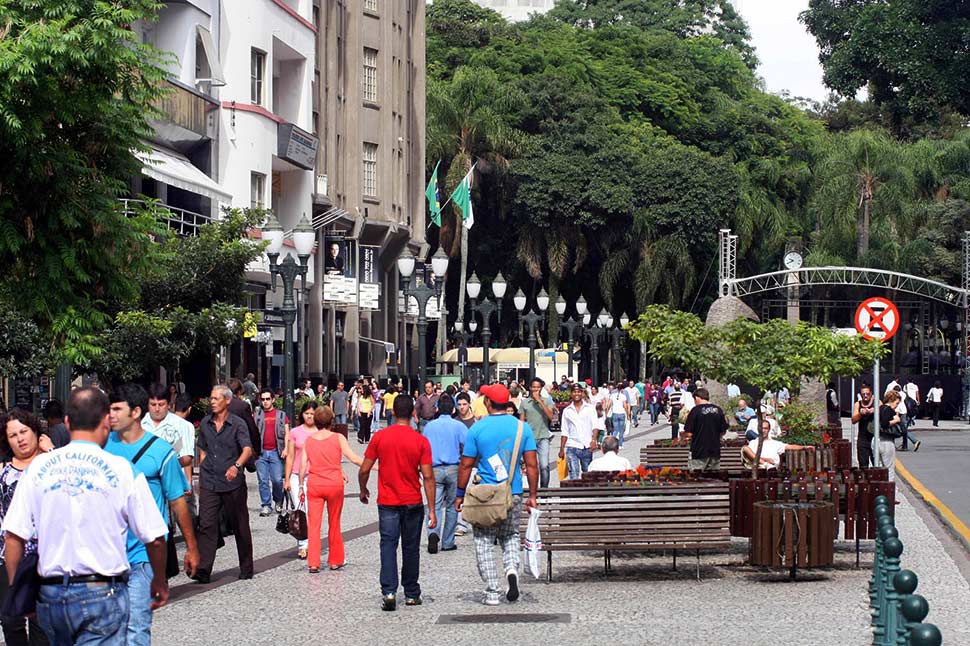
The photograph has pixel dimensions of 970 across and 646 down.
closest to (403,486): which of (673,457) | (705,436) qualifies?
(705,436)

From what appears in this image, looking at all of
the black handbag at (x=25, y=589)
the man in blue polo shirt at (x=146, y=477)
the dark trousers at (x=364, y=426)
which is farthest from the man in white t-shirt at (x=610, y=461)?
the dark trousers at (x=364, y=426)

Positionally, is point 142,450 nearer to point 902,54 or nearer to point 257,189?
point 257,189

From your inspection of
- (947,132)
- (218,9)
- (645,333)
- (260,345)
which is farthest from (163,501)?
(947,132)

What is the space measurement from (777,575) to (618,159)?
196 ft

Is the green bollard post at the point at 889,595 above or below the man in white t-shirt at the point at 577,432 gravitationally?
below

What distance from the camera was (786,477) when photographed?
15109 mm

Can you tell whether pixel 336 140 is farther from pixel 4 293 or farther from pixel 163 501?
pixel 163 501

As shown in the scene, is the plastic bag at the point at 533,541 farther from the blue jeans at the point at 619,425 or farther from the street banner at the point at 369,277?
the street banner at the point at 369,277

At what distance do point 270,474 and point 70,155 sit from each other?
18.8ft

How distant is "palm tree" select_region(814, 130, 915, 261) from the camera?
6284 centimetres

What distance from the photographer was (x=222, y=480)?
14055 millimetres

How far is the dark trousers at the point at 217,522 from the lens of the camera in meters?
13.8

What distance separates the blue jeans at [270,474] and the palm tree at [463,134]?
48.8 m

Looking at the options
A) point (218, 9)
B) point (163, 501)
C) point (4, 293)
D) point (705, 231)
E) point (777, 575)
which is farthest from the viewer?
point (705, 231)
